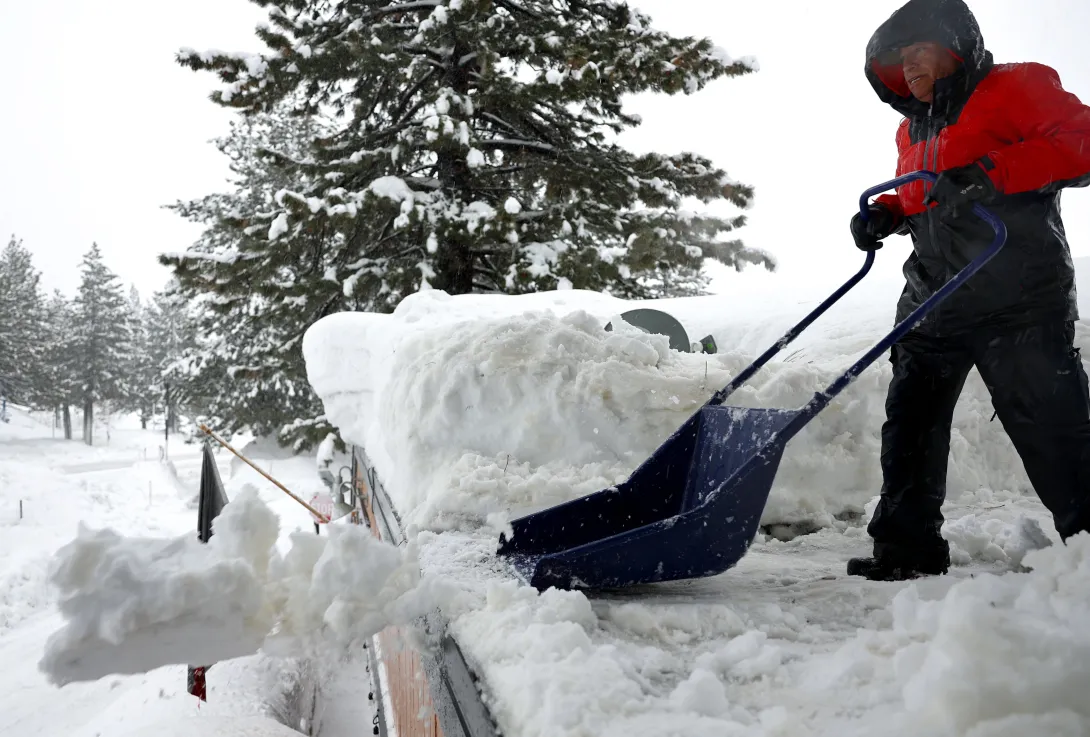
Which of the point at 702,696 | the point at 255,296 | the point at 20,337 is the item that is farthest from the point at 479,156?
the point at 20,337

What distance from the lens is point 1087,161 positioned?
179cm

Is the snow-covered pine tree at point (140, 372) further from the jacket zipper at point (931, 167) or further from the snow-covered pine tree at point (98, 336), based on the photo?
the jacket zipper at point (931, 167)

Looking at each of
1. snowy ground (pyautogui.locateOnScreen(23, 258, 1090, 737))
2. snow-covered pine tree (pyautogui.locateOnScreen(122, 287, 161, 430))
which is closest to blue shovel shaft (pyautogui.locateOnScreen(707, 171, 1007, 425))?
snowy ground (pyautogui.locateOnScreen(23, 258, 1090, 737))

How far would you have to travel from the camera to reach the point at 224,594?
158cm

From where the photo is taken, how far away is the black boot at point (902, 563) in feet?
7.20

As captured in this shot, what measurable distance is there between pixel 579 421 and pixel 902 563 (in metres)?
1.50

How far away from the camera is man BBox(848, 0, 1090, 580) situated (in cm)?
187

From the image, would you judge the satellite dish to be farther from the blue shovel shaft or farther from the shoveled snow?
the shoveled snow

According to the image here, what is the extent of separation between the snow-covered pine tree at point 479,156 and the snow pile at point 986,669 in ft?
28.9

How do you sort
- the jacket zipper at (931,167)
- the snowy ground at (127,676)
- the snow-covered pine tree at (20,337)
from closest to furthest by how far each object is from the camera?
the jacket zipper at (931,167) < the snowy ground at (127,676) < the snow-covered pine tree at (20,337)

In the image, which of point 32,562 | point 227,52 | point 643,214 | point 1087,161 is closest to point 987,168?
point 1087,161

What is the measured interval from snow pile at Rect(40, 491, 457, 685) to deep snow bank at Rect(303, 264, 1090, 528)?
893mm

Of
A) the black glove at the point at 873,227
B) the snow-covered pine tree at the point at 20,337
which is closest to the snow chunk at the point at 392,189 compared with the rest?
the black glove at the point at 873,227

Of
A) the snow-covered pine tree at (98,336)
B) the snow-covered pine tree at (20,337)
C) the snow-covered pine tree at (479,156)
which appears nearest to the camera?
the snow-covered pine tree at (479,156)
